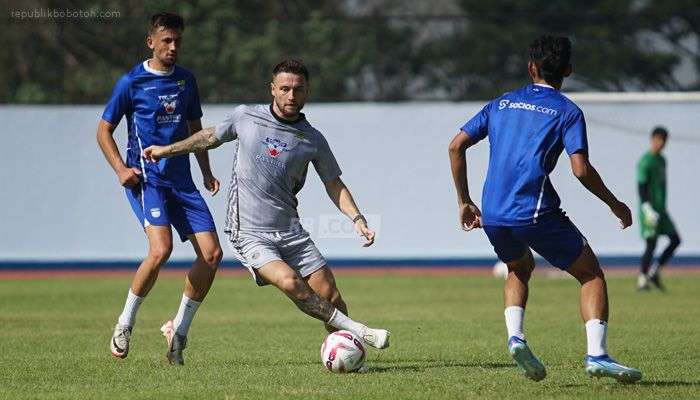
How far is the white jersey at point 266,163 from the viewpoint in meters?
7.34

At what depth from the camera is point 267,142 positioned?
733 cm

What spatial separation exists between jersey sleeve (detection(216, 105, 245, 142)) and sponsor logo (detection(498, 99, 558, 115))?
176cm

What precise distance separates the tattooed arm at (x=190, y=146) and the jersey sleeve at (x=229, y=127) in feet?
0.11

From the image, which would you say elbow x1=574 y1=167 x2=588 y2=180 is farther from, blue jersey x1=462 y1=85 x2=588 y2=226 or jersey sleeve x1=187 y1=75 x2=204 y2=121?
jersey sleeve x1=187 y1=75 x2=204 y2=121

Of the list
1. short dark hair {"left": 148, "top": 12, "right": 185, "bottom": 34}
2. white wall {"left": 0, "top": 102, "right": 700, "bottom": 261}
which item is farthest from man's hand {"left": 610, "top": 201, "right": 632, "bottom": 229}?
white wall {"left": 0, "top": 102, "right": 700, "bottom": 261}

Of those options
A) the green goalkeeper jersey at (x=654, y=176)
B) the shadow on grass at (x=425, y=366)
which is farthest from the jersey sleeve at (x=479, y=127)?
the green goalkeeper jersey at (x=654, y=176)

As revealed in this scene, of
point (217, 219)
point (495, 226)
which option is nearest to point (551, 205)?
point (495, 226)

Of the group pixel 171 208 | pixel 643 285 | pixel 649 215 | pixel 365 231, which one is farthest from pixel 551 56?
pixel 643 285

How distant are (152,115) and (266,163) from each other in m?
1.16

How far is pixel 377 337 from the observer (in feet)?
23.1

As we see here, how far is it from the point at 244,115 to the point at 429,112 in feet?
50.8

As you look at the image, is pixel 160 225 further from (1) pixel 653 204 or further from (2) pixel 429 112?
(2) pixel 429 112

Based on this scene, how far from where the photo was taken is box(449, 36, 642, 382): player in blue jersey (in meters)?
6.50

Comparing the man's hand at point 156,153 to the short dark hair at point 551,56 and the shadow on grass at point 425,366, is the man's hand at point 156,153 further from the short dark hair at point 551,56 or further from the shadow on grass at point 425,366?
the short dark hair at point 551,56
